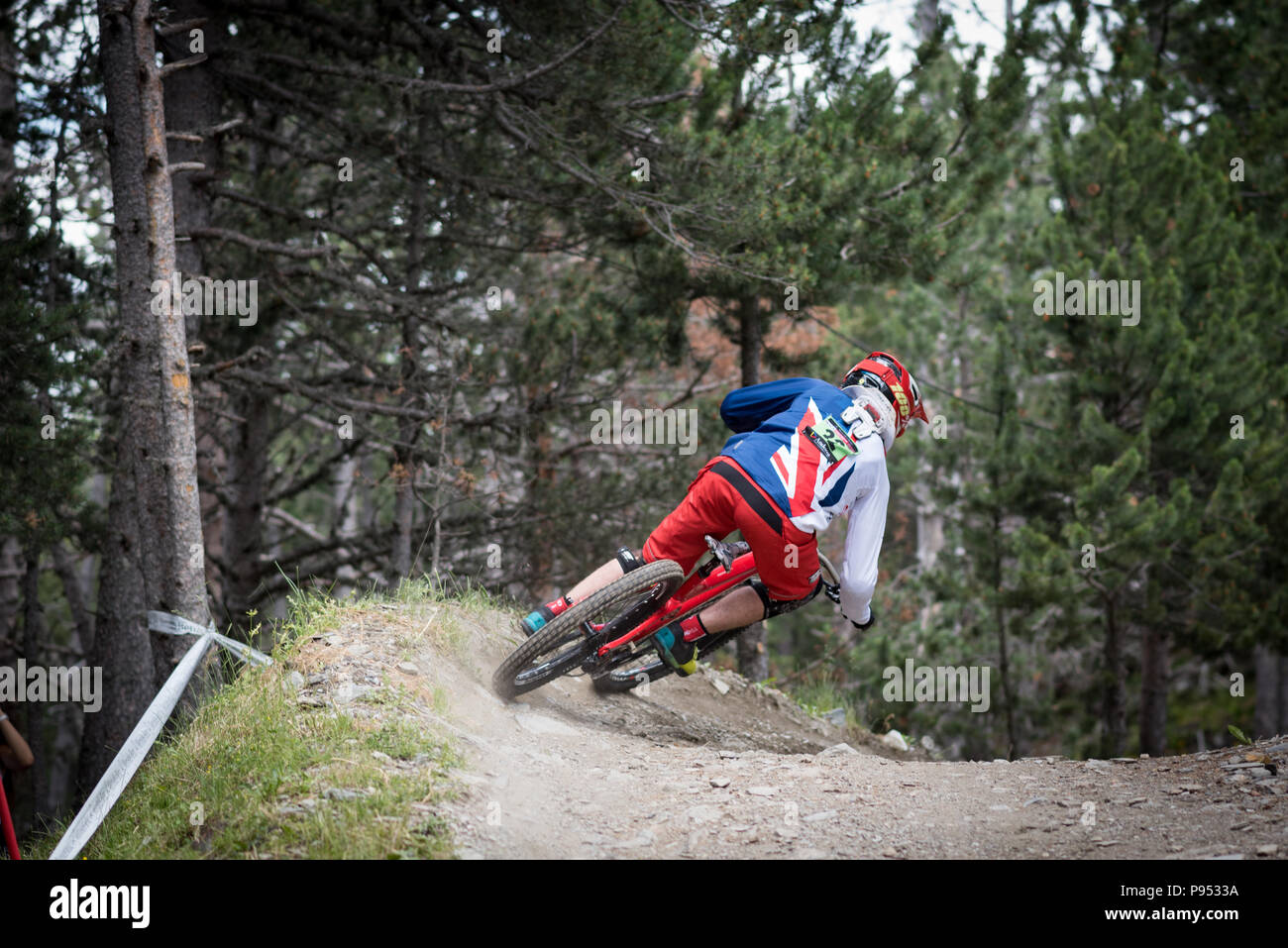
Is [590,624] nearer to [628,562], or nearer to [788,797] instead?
[628,562]

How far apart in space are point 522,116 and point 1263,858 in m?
6.48

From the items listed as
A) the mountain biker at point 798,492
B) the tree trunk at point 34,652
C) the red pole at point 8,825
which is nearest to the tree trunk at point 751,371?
the mountain biker at point 798,492

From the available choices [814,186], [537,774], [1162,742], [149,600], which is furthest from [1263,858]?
[1162,742]

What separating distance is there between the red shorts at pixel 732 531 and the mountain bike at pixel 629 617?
125 mm

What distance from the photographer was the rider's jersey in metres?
4.86

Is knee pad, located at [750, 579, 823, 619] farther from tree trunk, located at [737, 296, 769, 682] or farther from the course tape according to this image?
tree trunk, located at [737, 296, 769, 682]

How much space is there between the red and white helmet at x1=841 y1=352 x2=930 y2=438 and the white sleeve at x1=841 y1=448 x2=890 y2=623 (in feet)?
1.05

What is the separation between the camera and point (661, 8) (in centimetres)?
736

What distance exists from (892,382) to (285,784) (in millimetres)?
3525

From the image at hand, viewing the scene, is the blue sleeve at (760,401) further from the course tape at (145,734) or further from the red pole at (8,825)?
the red pole at (8,825)

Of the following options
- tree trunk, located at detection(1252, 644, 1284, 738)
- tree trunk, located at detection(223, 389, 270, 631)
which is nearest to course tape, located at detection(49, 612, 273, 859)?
tree trunk, located at detection(223, 389, 270, 631)

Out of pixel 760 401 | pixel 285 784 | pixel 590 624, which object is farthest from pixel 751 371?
pixel 285 784

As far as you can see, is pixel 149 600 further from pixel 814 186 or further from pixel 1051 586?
pixel 1051 586

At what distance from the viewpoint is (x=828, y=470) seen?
4887 mm
